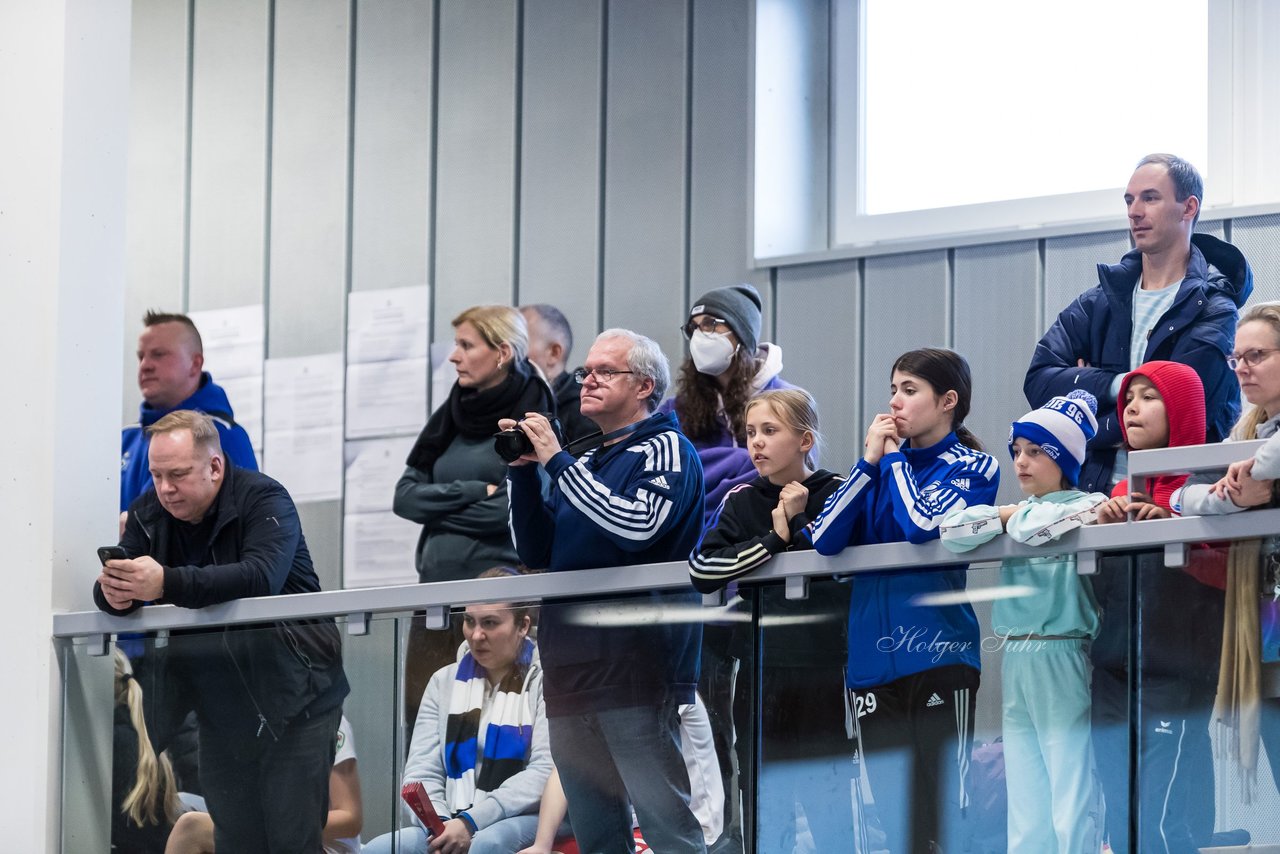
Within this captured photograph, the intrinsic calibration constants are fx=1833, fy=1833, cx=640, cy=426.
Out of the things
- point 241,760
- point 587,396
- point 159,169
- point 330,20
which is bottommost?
point 241,760

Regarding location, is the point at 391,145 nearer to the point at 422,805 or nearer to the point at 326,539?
the point at 326,539

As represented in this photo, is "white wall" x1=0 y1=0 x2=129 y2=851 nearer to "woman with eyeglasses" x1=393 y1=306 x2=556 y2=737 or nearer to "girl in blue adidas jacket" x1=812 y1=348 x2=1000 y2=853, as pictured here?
"woman with eyeglasses" x1=393 y1=306 x2=556 y2=737

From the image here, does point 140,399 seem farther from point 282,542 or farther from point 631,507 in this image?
point 631,507

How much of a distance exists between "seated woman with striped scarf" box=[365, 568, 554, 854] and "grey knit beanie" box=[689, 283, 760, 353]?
1.12 meters

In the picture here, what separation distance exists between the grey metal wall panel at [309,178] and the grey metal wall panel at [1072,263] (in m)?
2.74

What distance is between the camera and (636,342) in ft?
14.6

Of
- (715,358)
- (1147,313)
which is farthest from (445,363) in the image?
(1147,313)

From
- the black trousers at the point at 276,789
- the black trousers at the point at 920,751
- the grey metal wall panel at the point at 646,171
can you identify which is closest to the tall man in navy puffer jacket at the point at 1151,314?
the black trousers at the point at 920,751

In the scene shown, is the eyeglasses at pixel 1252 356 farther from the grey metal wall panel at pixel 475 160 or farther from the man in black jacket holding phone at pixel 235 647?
the grey metal wall panel at pixel 475 160

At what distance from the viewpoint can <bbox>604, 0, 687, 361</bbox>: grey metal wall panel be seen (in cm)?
630

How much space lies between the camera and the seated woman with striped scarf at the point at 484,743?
4.18m

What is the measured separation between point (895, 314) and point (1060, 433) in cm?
203

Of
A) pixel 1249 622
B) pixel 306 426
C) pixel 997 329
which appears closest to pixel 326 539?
pixel 306 426

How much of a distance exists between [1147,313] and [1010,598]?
3.96 ft
